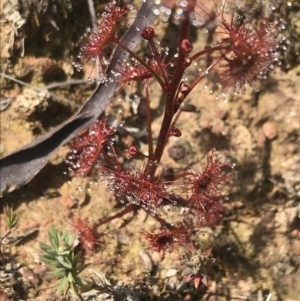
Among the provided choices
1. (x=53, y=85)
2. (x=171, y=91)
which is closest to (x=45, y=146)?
(x=53, y=85)

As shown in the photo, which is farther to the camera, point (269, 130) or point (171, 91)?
point (269, 130)

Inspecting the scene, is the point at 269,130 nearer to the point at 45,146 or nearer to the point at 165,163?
the point at 165,163

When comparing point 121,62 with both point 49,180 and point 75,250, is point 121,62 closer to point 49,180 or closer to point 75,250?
point 49,180

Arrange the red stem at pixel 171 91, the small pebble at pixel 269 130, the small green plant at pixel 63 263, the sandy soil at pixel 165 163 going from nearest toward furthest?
the red stem at pixel 171 91 < the small green plant at pixel 63 263 < the sandy soil at pixel 165 163 < the small pebble at pixel 269 130

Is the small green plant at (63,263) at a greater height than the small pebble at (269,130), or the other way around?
the small pebble at (269,130)

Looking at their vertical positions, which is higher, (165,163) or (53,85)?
(53,85)

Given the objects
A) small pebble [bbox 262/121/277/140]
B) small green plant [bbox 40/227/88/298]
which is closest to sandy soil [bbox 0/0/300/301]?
small pebble [bbox 262/121/277/140]

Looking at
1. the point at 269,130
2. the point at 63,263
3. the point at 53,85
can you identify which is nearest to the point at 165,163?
the point at 269,130

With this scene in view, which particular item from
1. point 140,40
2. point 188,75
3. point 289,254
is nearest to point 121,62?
point 140,40

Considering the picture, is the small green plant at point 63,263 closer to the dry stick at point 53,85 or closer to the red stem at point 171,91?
the red stem at point 171,91

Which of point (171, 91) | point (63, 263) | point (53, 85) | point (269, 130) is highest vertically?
point (53, 85)

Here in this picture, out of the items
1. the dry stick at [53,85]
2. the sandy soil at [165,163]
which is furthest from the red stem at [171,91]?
the dry stick at [53,85]

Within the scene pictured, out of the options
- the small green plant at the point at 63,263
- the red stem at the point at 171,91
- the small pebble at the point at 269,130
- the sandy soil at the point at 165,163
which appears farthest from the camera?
the small pebble at the point at 269,130
